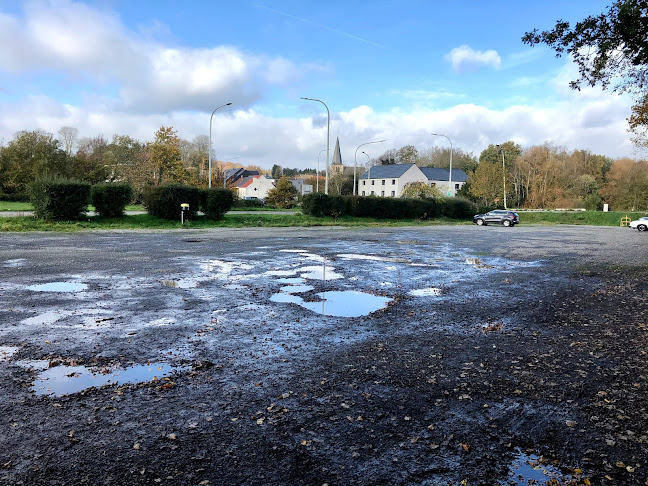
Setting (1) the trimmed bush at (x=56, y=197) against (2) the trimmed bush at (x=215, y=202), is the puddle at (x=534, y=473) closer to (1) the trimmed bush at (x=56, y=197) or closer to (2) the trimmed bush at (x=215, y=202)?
(1) the trimmed bush at (x=56, y=197)

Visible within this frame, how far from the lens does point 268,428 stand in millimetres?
3678

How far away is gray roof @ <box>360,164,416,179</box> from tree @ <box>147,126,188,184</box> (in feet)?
172

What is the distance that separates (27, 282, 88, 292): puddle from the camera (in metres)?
9.12

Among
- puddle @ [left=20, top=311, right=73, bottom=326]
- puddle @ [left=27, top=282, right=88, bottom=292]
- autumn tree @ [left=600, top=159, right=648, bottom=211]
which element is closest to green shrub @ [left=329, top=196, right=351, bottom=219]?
puddle @ [left=27, top=282, right=88, bottom=292]

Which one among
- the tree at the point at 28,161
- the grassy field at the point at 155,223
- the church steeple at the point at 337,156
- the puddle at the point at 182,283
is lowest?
the puddle at the point at 182,283

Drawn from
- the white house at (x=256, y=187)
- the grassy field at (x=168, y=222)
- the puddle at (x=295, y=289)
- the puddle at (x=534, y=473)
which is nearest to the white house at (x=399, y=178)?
the white house at (x=256, y=187)

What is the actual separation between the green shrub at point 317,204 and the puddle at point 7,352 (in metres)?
35.2

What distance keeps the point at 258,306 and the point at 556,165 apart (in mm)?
85052

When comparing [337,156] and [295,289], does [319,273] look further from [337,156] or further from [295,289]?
[337,156]

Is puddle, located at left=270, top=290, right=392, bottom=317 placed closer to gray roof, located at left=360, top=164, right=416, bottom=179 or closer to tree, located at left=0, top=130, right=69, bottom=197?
tree, located at left=0, top=130, right=69, bottom=197

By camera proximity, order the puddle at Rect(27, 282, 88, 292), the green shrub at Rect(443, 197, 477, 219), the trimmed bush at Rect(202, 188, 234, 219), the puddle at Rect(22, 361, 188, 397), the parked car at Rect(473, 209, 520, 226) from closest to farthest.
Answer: the puddle at Rect(22, 361, 188, 397), the puddle at Rect(27, 282, 88, 292), the trimmed bush at Rect(202, 188, 234, 219), the parked car at Rect(473, 209, 520, 226), the green shrub at Rect(443, 197, 477, 219)

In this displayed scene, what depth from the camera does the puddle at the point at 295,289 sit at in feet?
30.5

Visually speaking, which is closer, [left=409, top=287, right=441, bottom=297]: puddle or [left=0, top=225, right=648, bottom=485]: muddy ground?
[left=0, top=225, right=648, bottom=485]: muddy ground

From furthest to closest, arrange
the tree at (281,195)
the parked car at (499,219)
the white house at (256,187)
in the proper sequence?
the white house at (256,187) < the tree at (281,195) < the parked car at (499,219)
